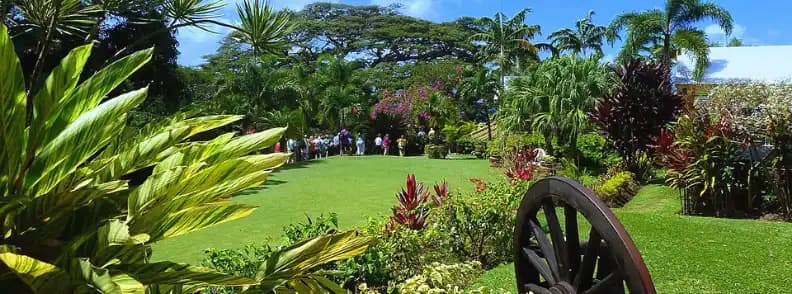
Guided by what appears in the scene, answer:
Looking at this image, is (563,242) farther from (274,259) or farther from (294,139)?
(294,139)

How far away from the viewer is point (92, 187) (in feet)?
6.11

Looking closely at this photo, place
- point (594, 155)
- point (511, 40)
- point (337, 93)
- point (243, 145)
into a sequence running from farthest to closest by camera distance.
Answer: point (511, 40) → point (337, 93) → point (594, 155) → point (243, 145)

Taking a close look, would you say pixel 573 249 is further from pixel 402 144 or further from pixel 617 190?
pixel 402 144

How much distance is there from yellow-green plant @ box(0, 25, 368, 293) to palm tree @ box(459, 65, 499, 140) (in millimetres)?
28894

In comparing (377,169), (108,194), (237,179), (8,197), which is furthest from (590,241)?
(377,169)

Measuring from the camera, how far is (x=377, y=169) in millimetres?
18766

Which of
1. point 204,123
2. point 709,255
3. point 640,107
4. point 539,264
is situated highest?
point 640,107

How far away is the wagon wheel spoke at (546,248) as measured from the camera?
2951mm

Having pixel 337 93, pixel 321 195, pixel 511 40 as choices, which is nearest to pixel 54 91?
pixel 321 195

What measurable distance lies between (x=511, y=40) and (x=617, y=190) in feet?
83.1

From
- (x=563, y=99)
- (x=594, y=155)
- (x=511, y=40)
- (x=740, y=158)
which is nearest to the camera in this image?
(x=740, y=158)

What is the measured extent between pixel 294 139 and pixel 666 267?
1970 cm

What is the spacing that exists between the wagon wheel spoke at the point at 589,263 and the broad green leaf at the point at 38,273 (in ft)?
5.95

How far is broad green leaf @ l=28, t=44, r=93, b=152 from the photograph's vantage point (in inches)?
72.1
